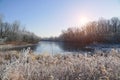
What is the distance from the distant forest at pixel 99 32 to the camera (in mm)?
66375

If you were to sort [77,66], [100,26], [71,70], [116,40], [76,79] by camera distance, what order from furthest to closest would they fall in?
[100,26]
[116,40]
[77,66]
[71,70]
[76,79]

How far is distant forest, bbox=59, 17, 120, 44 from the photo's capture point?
218ft

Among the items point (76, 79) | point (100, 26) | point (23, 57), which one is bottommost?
point (76, 79)

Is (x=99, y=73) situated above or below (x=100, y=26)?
below

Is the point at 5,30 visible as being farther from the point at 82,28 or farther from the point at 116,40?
the point at 116,40

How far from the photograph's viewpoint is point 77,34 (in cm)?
9512

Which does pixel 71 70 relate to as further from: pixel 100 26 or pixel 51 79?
pixel 100 26

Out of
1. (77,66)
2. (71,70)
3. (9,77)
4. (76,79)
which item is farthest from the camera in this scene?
Answer: (77,66)

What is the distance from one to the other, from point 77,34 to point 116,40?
111ft

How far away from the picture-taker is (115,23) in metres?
77.1

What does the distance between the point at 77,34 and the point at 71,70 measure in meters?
90.7

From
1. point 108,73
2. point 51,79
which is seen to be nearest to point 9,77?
point 51,79

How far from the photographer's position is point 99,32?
81.0 meters

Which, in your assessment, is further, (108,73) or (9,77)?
(108,73)
